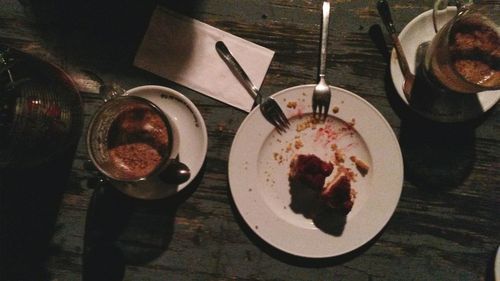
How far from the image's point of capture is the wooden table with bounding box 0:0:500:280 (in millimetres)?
878

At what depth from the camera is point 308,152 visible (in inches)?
34.8

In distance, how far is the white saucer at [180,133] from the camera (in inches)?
33.5

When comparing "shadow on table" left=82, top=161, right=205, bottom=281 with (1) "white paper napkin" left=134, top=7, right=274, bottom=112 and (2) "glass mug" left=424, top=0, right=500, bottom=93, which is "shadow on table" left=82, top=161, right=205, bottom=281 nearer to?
(1) "white paper napkin" left=134, top=7, right=274, bottom=112

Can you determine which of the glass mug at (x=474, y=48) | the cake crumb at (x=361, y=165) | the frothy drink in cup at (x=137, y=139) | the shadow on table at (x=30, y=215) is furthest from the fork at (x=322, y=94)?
the shadow on table at (x=30, y=215)

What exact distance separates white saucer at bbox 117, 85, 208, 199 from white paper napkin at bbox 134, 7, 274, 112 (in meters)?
0.06

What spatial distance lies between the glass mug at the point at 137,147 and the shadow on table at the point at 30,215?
0.14 m

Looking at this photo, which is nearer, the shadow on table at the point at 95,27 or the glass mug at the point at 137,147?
the glass mug at the point at 137,147

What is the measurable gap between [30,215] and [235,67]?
0.55 metres

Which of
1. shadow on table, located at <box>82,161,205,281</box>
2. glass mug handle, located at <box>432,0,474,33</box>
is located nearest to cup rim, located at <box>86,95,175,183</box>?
shadow on table, located at <box>82,161,205,281</box>

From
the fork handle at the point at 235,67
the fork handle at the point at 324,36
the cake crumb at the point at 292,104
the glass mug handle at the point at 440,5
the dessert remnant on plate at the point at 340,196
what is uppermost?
the glass mug handle at the point at 440,5

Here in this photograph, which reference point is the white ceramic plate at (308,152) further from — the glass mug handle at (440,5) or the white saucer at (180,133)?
the glass mug handle at (440,5)

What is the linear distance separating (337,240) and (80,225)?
55 centimetres

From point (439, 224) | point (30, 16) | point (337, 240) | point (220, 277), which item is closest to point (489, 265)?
point (439, 224)

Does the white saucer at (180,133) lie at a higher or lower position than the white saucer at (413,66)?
lower
